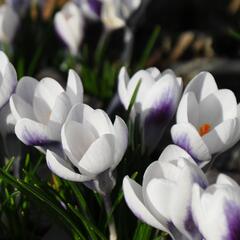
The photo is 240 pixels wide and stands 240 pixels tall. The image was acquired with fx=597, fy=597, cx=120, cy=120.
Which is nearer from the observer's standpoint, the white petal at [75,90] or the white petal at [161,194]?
the white petal at [161,194]

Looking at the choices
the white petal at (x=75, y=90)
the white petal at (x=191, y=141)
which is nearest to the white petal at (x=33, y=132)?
the white petal at (x=75, y=90)

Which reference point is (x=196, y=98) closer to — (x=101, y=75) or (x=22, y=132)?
(x=22, y=132)

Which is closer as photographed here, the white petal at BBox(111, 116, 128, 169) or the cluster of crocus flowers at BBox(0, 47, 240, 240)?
the cluster of crocus flowers at BBox(0, 47, 240, 240)

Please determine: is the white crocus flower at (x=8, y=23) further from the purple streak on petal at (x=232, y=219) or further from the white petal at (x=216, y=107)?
the purple streak on petal at (x=232, y=219)

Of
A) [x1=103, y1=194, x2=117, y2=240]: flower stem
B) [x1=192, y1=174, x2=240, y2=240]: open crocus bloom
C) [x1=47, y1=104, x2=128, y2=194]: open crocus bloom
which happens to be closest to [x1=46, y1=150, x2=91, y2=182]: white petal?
[x1=47, y1=104, x2=128, y2=194]: open crocus bloom

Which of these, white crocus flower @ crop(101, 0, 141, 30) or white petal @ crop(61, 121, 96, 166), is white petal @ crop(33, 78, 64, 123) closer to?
white petal @ crop(61, 121, 96, 166)

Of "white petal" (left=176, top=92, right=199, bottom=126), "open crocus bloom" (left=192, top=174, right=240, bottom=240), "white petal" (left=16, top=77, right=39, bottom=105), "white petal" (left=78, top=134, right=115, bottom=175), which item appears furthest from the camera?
"white petal" (left=16, top=77, right=39, bottom=105)

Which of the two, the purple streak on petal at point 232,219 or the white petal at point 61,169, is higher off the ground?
the purple streak on petal at point 232,219
